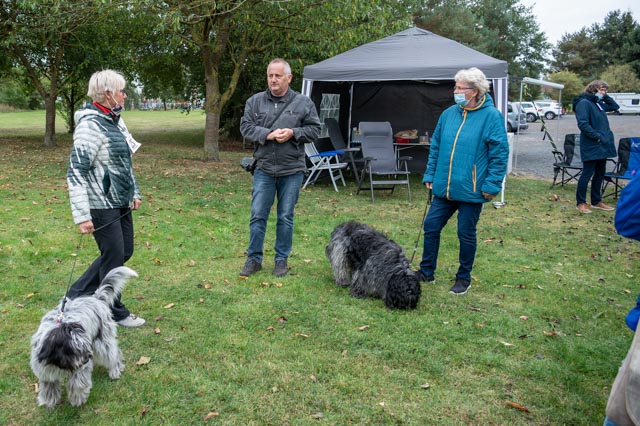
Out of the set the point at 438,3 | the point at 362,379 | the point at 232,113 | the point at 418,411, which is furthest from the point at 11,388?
the point at 438,3

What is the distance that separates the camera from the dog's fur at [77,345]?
2408 mm

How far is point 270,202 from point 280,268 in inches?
24.5

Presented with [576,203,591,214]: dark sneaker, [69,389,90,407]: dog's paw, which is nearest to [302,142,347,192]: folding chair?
[576,203,591,214]: dark sneaker

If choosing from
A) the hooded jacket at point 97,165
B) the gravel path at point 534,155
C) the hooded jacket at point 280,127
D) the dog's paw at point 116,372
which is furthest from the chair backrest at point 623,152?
the dog's paw at point 116,372

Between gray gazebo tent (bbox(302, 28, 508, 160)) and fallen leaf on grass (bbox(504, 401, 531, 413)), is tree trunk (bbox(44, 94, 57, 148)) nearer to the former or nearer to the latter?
gray gazebo tent (bbox(302, 28, 508, 160))

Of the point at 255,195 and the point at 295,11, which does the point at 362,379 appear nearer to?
the point at 255,195

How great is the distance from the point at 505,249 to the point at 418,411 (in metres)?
3.55

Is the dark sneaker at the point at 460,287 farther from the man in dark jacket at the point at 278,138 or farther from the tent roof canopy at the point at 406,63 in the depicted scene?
the tent roof canopy at the point at 406,63

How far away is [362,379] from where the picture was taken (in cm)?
304

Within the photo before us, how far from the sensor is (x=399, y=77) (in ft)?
27.6

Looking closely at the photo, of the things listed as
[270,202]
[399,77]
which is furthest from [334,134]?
[270,202]

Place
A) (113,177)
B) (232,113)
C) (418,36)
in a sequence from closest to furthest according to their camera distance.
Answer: (113,177) < (418,36) < (232,113)

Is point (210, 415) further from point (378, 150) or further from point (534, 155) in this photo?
point (534, 155)

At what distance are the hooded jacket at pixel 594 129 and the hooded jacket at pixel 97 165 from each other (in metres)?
6.54
